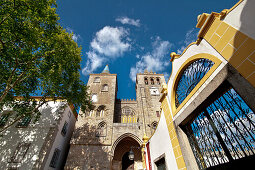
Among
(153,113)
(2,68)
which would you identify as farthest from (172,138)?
(153,113)

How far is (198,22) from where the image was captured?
253 cm

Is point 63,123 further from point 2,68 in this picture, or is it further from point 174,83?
point 174,83

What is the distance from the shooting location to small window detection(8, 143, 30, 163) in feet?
28.6

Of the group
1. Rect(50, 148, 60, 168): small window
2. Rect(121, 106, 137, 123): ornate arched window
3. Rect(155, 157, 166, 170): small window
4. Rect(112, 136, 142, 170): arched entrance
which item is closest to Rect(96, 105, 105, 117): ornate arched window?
Rect(121, 106, 137, 123): ornate arched window

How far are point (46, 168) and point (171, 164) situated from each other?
10.9 meters

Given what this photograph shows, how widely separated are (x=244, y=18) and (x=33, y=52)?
33.1 ft

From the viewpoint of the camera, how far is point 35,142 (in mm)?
9656

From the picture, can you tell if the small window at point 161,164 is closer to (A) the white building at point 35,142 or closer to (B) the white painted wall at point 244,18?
(B) the white painted wall at point 244,18

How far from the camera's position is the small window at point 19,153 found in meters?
8.71

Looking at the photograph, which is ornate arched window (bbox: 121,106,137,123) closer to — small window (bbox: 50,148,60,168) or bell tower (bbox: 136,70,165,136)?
bell tower (bbox: 136,70,165,136)

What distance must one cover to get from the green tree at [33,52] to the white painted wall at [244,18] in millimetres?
8480

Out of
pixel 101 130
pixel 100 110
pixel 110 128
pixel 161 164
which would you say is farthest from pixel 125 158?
pixel 161 164

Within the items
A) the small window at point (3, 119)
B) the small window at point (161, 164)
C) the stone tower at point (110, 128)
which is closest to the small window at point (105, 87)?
the stone tower at point (110, 128)

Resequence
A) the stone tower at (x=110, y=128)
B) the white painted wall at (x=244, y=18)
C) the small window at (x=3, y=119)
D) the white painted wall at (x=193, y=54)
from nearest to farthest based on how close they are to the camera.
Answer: the white painted wall at (x=244, y=18) < the white painted wall at (x=193, y=54) < the small window at (x=3, y=119) < the stone tower at (x=110, y=128)
